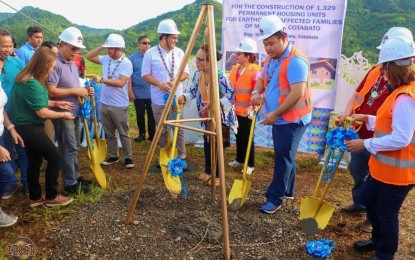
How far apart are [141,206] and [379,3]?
20.0 meters

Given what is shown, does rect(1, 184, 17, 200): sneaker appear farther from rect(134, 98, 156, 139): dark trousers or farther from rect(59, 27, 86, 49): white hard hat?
rect(134, 98, 156, 139): dark trousers

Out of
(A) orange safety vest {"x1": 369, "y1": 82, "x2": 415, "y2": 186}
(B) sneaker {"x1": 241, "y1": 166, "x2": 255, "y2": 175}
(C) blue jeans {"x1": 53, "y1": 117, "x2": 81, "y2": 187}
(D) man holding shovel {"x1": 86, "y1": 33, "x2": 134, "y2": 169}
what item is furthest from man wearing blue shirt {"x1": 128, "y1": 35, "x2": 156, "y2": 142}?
(A) orange safety vest {"x1": 369, "y1": 82, "x2": 415, "y2": 186}

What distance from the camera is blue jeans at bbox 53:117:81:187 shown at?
372cm

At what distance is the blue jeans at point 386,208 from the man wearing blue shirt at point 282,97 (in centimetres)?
87

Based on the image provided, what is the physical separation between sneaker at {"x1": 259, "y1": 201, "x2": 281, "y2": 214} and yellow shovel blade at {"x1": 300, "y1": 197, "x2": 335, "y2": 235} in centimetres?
39

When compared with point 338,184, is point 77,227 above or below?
above

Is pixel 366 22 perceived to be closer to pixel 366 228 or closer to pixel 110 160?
pixel 110 160

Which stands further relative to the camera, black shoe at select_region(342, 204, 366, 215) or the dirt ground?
black shoe at select_region(342, 204, 366, 215)

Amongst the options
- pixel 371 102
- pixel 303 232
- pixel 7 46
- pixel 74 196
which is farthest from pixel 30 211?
pixel 371 102

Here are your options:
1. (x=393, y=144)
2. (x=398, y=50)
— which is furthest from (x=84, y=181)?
(x=398, y=50)

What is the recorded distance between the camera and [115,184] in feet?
14.5

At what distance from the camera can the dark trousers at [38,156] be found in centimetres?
328

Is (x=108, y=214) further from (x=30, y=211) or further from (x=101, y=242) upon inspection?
(x=30, y=211)

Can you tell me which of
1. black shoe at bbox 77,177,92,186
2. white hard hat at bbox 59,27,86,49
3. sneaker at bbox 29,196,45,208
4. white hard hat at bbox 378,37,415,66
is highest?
white hard hat at bbox 59,27,86,49
